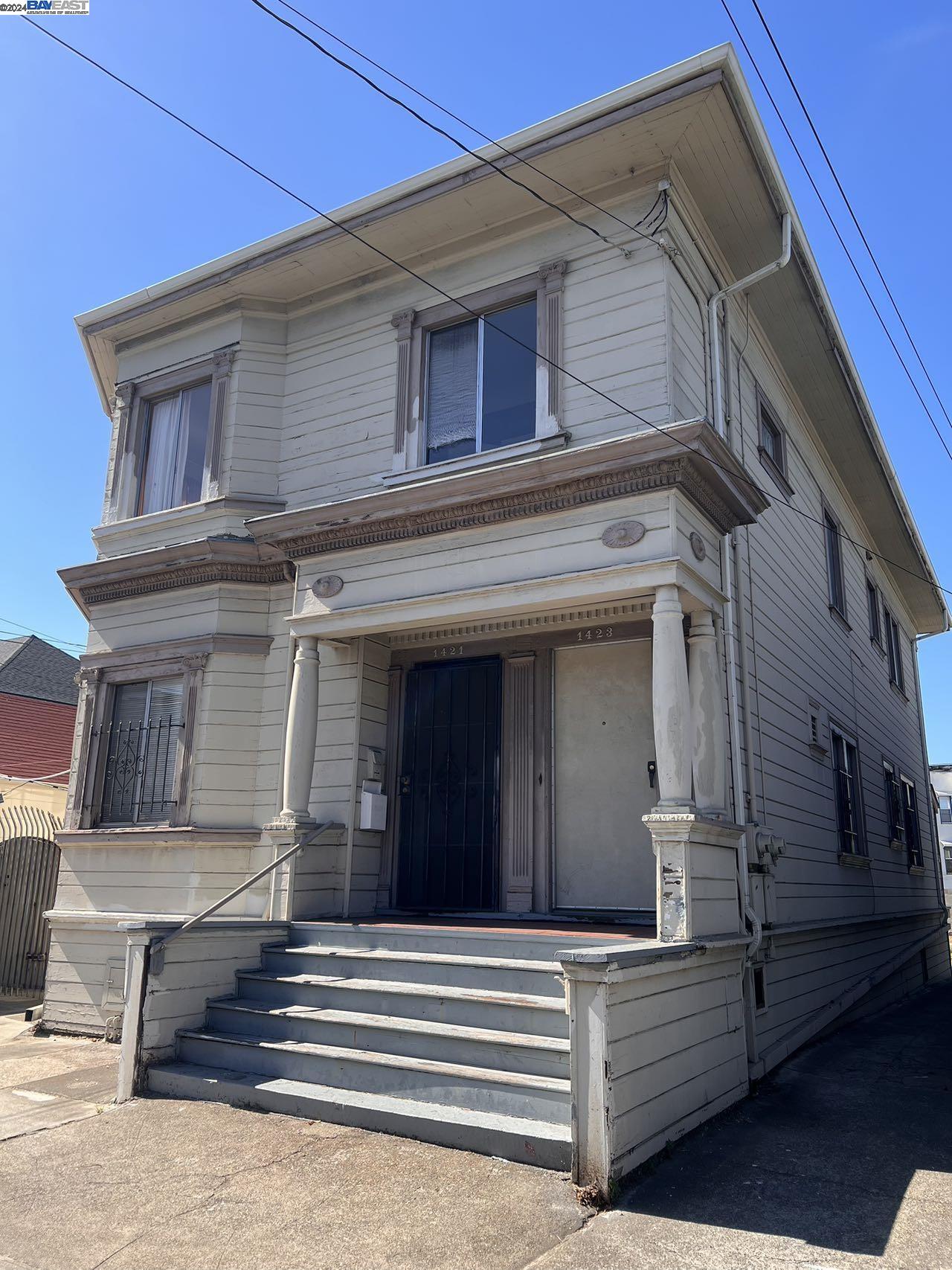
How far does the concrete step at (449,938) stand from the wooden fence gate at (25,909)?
5.10 m

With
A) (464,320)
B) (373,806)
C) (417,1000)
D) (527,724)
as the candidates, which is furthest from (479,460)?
(417,1000)

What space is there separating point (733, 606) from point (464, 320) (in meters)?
3.62

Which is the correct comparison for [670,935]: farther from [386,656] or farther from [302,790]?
[386,656]

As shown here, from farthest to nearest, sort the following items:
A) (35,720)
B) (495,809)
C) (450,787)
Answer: (35,720), (450,787), (495,809)

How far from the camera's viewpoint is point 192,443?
10289 millimetres

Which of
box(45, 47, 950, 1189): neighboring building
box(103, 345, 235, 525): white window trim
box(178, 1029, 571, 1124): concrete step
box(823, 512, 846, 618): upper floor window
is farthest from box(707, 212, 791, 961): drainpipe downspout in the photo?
box(103, 345, 235, 525): white window trim

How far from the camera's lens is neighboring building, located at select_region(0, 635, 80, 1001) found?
10.9 metres

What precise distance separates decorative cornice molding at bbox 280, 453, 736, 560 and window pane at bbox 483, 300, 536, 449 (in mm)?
1093

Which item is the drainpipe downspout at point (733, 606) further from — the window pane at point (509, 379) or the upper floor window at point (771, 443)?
the window pane at point (509, 379)

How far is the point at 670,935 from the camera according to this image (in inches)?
233

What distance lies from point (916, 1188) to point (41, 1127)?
4.73m

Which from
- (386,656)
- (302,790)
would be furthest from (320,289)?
(302,790)

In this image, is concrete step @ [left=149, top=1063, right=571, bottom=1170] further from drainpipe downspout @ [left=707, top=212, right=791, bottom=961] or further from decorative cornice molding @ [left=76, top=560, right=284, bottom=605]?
decorative cornice molding @ [left=76, top=560, right=284, bottom=605]

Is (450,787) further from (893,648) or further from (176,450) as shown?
(893,648)
